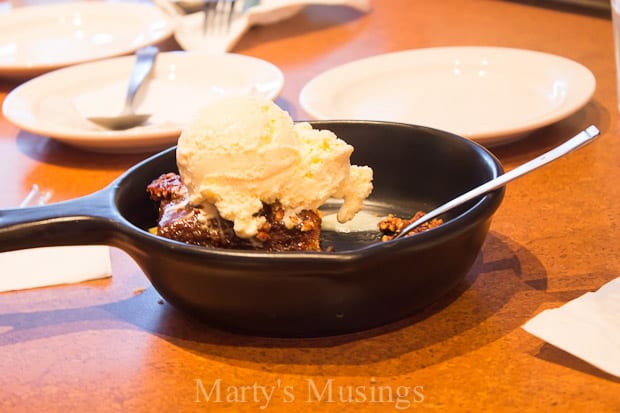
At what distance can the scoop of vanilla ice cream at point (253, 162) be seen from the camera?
68 cm

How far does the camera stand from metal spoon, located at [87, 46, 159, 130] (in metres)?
1.17

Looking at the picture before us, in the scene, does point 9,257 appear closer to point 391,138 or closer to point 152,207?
point 152,207

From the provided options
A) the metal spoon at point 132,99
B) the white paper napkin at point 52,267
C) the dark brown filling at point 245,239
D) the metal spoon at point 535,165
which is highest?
the metal spoon at point 535,165

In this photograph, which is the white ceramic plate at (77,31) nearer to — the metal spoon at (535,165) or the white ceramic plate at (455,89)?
the white ceramic plate at (455,89)

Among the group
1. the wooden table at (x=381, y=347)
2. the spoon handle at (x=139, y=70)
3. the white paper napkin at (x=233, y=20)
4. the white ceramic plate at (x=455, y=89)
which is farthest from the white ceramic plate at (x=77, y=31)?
the wooden table at (x=381, y=347)

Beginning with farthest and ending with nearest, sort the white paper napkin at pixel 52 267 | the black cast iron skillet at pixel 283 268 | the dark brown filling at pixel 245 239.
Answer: the white paper napkin at pixel 52 267, the dark brown filling at pixel 245 239, the black cast iron skillet at pixel 283 268

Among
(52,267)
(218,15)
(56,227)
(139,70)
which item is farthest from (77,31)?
(56,227)

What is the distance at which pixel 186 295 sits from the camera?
64cm

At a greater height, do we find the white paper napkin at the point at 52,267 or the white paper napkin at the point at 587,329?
the white paper napkin at the point at 52,267

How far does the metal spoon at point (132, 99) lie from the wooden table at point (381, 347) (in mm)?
204

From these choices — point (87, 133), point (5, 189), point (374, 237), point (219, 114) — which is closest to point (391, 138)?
point (374, 237)

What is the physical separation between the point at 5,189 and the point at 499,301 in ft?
2.28

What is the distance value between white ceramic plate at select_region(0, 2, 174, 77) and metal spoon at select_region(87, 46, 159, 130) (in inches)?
5.8

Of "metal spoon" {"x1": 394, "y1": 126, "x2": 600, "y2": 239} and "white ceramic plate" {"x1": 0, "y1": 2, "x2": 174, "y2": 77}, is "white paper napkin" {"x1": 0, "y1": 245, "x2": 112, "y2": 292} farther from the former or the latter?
"white ceramic plate" {"x1": 0, "y1": 2, "x2": 174, "y2": 77}
